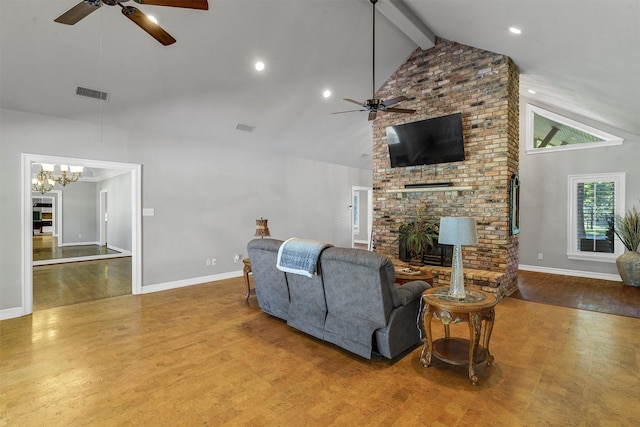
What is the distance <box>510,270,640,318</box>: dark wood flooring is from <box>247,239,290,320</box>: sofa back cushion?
3.68 meters

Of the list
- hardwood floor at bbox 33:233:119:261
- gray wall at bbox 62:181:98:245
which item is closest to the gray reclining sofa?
hardwood floor at bbox 33:233:119:261

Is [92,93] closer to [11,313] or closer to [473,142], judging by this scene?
[11,313]

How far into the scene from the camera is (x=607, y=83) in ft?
12.6

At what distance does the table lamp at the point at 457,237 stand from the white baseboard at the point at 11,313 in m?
5.15

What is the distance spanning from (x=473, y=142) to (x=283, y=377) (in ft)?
15.1

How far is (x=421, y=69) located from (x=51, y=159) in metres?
6.09

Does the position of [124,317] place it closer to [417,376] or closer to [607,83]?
[417,376]

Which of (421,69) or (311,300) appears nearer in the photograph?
(311,300)

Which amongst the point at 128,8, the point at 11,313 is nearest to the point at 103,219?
the point at 11,313

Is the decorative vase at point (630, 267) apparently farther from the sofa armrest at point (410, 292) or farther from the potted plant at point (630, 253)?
the sofa armrest at point (410, 292)

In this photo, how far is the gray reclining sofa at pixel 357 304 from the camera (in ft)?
8.77

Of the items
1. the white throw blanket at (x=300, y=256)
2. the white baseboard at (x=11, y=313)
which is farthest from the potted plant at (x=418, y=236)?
the white baseboard at (x=11, y=313)

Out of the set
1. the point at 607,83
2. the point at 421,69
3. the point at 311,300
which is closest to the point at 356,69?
the point at 421,69

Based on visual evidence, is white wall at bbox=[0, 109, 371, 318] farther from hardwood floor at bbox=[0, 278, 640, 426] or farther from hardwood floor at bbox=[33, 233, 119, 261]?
hardwood floor at bbox=[33, 233, 119, 261]
